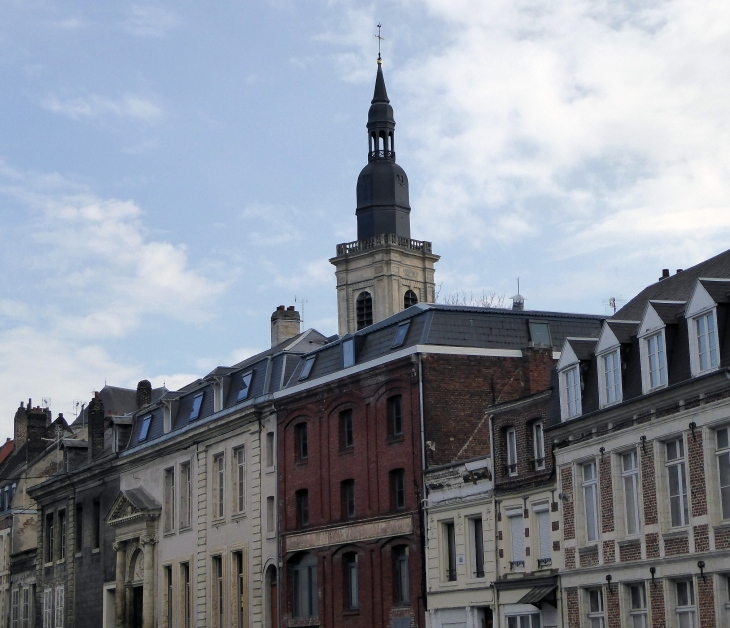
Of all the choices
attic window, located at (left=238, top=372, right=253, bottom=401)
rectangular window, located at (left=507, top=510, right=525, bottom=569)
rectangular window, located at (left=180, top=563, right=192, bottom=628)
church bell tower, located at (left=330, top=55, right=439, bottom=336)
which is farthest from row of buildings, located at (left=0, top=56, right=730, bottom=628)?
church bell tower, located at (left=330, top=55, right=439, bottom=336)

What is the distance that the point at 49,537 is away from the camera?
7581cm

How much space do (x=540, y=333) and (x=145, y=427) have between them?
2461cm

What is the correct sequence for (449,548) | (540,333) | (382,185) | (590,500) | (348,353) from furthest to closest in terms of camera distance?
(382,185)
(348,353)
(540,333)
(449,548)
(590,500)

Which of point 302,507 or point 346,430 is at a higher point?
point 346,430

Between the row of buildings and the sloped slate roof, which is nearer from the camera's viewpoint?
the row of buildings

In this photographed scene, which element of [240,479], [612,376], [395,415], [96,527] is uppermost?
[395,415]

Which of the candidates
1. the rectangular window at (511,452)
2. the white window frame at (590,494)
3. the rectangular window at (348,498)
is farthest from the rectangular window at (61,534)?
the white window frame at (590,494)

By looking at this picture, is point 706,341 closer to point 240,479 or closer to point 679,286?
point 679,286

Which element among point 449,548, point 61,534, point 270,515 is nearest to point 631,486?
point 449,548

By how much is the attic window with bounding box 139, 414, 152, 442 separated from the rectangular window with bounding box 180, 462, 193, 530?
214 inches

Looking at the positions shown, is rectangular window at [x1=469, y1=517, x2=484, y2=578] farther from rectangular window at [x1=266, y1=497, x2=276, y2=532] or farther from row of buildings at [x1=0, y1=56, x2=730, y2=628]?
rectangular window at [x1=266, y1=497, x2=276, y2=532]

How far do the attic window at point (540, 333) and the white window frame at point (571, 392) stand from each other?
9813 mm

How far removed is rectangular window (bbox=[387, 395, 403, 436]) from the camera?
4712 centimetres

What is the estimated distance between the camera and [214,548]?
188ft
